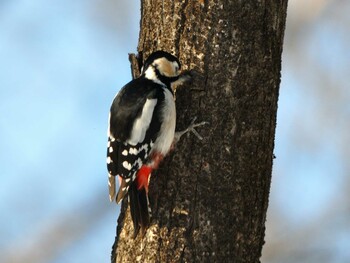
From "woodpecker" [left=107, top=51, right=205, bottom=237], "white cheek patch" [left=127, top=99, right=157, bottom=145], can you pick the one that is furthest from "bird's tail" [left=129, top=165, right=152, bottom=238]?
"white cheek patch" [left=127, top=99, right=157, bottom=145]

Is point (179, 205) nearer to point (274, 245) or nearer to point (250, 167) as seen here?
point (250, 167)

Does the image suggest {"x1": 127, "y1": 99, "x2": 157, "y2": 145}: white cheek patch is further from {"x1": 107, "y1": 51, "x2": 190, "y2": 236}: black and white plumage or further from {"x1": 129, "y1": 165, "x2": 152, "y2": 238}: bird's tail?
{"x1": 129, "y1": 165, "x2": 152, "y2": 238}: bird's tail

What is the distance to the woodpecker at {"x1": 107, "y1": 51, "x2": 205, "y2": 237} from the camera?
3.78 m

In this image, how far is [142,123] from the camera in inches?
154

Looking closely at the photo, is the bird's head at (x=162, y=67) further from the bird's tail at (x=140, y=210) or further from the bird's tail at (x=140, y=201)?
the bird's tail at (x=140, y=210)

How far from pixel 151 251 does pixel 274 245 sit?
11.6 ft

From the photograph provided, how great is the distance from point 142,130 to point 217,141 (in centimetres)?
37

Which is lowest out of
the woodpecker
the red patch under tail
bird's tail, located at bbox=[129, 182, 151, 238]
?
bird's tail, located at bbox=[129, 182, 151, 238]

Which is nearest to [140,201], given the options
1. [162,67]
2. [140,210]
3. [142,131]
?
[140,210]

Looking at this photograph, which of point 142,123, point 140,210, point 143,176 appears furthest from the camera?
point 142,123

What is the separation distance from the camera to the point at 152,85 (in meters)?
3.95

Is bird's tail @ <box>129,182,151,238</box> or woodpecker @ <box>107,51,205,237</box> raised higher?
woodpecker @ <box>107,51,205,237</box>

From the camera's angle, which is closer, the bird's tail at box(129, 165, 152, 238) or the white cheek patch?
the bird's tail at box(129, 165, 152, 238)

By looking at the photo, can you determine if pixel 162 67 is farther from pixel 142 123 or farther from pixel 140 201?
pixel 140 201
